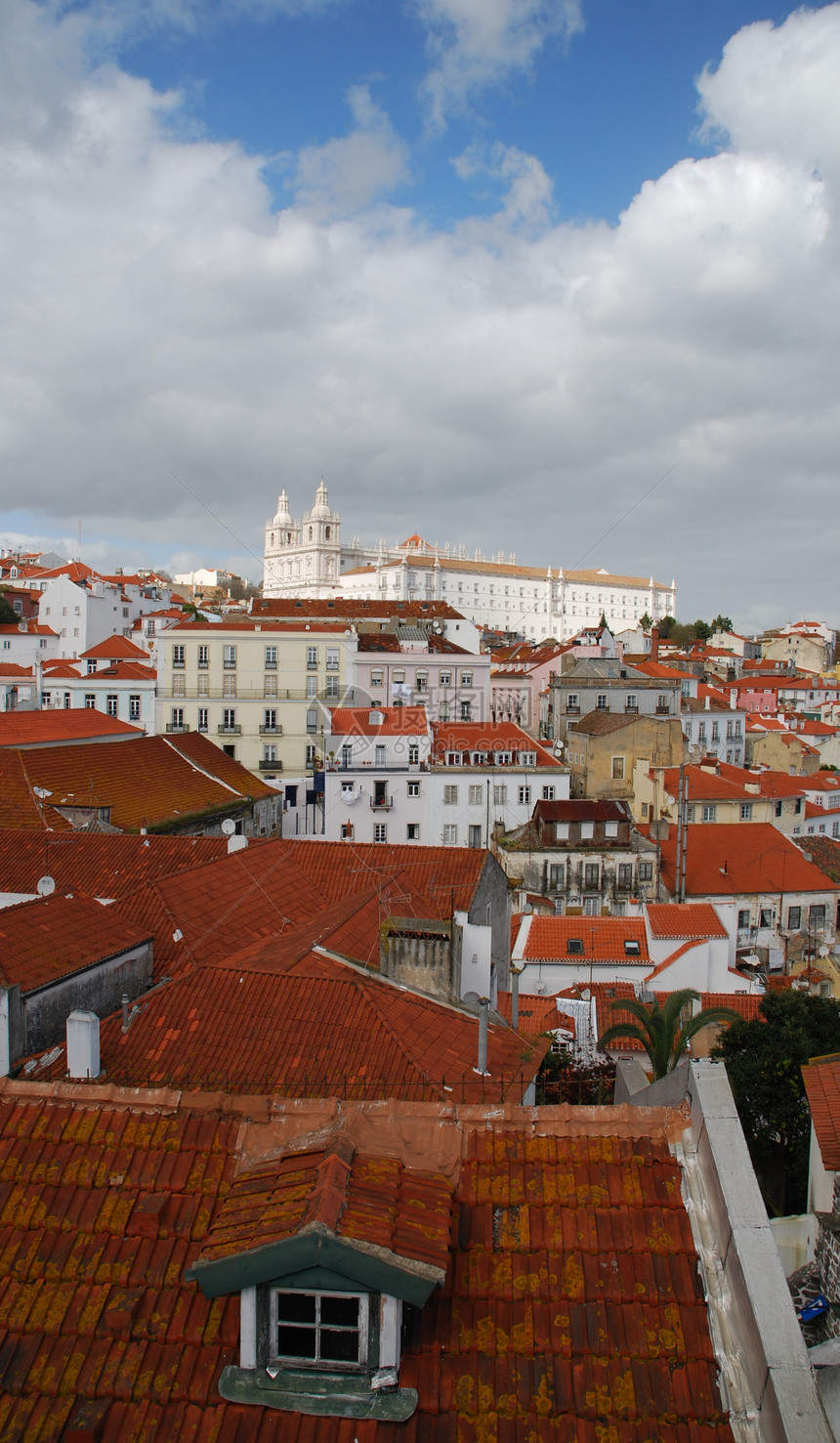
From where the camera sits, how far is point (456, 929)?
12102 mm

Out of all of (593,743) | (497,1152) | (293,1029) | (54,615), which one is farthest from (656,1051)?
(54,615)

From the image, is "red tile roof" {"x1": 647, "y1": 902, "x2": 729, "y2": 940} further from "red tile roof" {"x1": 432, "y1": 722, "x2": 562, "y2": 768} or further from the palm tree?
the palm tree

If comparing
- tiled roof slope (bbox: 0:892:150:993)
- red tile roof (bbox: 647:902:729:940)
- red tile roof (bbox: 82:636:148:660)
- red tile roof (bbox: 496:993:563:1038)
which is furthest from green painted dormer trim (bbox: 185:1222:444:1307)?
red tile roof (bbox: 82:636:148:660)

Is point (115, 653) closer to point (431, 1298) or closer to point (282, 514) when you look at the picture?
point (431, 1298)

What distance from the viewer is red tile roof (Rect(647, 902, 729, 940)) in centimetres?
2625

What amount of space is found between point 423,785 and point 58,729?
14626 mm

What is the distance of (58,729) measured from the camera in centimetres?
2991

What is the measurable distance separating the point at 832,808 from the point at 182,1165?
48.4m

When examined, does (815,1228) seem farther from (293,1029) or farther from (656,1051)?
(293,1029)

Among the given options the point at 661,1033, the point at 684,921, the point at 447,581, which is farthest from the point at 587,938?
the point at 447,581

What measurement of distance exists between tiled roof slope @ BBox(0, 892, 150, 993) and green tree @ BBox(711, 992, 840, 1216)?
972 centimetres

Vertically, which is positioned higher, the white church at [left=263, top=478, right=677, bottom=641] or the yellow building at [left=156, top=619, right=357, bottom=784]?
the white church at [left=263, top=478, right=677, bottom=641]

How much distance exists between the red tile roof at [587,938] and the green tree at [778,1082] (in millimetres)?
8630

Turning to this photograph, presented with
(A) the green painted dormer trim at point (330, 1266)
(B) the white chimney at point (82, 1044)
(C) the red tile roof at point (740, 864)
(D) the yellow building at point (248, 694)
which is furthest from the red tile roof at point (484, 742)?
(A) the green painted dormer trim at point (330, 1266)
